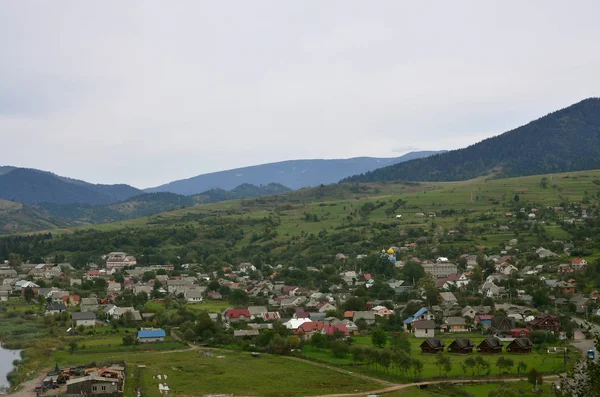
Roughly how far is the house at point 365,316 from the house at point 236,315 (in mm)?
9180

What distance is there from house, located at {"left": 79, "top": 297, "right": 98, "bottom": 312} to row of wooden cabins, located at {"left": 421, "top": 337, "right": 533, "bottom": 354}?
32.7 meters

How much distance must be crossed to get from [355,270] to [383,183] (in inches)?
4392

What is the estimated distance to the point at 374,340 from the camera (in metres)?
46.2

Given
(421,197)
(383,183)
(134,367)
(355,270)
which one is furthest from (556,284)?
(383,183)

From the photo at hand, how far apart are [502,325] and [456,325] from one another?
4.46 metres

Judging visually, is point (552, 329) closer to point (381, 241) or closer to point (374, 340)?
point (374, 340)

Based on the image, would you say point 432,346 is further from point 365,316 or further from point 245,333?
point 245,333

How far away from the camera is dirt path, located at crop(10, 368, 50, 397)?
36.4 meters

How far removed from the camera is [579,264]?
2808 inches

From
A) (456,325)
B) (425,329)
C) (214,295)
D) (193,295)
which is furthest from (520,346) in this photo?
(214,295)

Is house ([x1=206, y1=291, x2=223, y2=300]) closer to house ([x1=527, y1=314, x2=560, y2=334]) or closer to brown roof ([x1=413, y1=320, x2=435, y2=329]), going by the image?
brown roof ([x1=413, y1=320, x2=435, y2=329])

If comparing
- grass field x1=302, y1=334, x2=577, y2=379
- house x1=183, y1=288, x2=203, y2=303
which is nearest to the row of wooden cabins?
grass field x1=302, y1=334, x2=577, y2=379

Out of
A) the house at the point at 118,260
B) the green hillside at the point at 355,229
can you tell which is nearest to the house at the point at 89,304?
the house at the point at 118,260

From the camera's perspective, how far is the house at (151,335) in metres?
51.4
